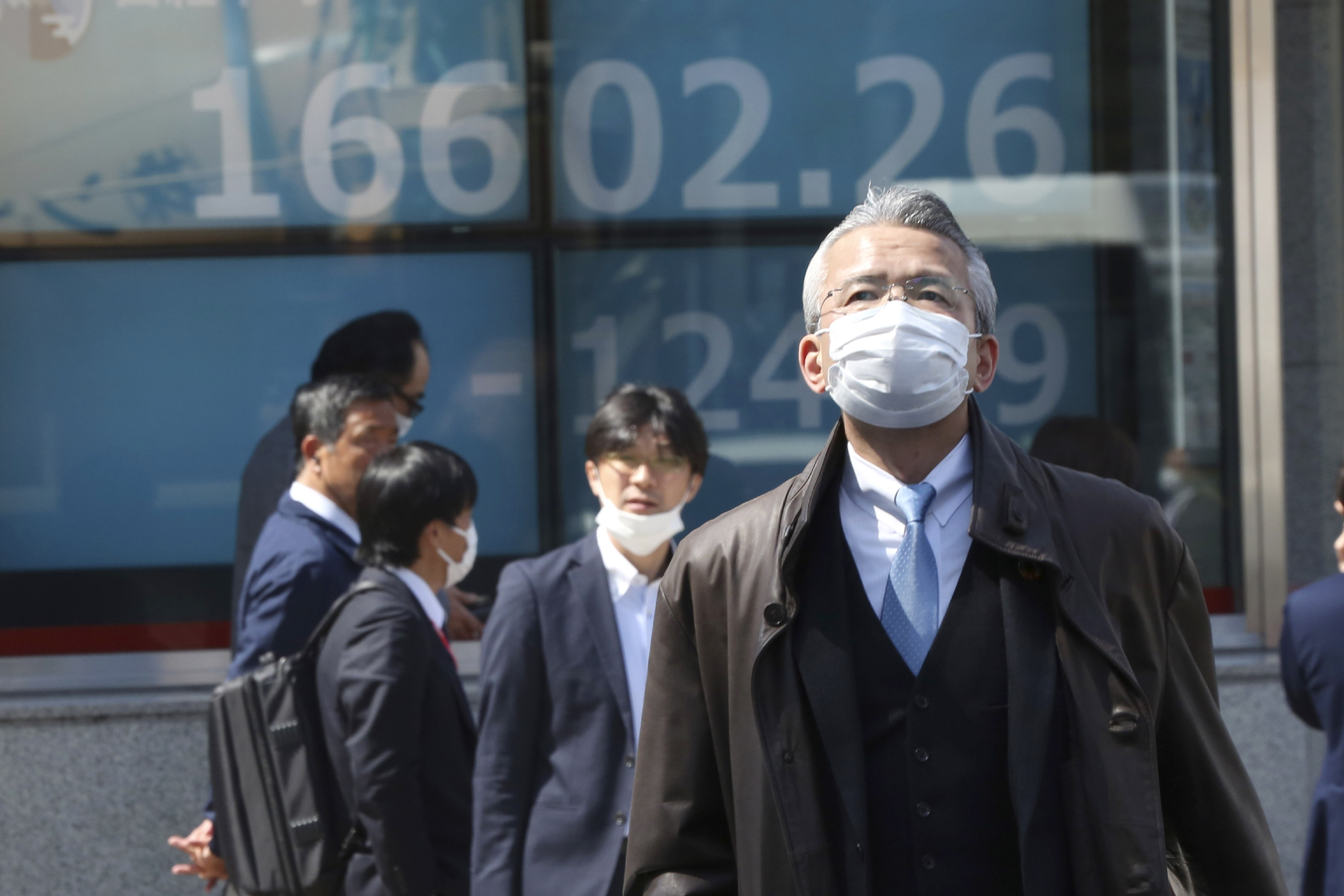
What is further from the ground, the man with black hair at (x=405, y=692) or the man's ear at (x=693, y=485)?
the man's ear at (x=693, y=485)

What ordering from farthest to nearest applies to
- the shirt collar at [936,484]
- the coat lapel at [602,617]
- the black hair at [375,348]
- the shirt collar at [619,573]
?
the black hair at [375,348], the shirt collar at [619,573], the coat lapel at [602,617], the shirt collar at [936,484]

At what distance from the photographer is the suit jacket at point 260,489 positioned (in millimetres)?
4426

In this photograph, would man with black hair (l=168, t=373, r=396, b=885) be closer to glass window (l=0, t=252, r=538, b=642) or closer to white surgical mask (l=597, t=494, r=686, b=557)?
white surgical mask (l=597, t=494, r=686, b=557)

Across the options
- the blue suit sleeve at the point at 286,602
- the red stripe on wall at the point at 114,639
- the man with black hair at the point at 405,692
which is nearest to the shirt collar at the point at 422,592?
the man with black hair at the point at 405,692

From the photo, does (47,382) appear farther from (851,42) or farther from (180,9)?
(851,42)

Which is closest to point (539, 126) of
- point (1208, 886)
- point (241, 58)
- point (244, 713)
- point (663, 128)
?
point (663, 128)

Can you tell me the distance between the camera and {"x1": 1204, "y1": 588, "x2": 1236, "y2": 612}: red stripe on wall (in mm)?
5125

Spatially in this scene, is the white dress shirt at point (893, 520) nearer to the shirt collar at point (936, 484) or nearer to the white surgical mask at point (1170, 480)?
the shirt collar at point (936, 484)

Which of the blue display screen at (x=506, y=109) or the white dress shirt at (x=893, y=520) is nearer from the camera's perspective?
the white dress shirt at (x=893, y=520)

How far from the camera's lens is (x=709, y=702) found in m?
1.88

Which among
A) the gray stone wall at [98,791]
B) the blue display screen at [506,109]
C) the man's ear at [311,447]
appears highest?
the blue display screen at [506,109]

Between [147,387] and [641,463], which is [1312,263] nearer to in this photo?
[641,463]

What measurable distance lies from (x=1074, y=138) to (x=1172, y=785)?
156 inches

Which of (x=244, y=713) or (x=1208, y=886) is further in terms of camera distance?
(x=244, y=713)
